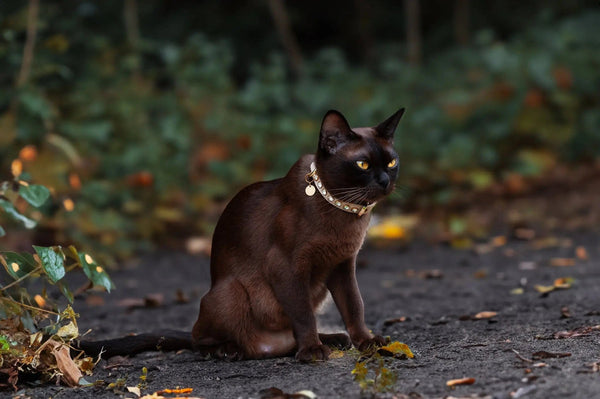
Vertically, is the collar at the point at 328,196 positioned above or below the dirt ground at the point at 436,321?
above

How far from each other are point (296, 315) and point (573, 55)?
6.99 meters

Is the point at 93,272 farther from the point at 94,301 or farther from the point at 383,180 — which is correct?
the point at 94,301

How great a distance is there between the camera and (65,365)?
10.4 ft

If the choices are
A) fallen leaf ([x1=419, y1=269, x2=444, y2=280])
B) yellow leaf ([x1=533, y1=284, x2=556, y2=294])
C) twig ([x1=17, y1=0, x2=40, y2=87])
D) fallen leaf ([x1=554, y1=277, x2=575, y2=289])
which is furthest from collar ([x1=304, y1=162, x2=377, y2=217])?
twig ([x1=17, y1=0, x2=40, y2=87])

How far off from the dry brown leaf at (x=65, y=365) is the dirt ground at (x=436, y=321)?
0.19 feet

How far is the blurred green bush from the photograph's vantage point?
7.37m

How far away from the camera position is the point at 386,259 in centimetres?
704

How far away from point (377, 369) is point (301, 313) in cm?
50

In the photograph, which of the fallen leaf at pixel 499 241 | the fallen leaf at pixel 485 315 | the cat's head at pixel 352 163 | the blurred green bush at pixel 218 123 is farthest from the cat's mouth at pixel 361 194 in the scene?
the blurred green bush at pixel 218 123

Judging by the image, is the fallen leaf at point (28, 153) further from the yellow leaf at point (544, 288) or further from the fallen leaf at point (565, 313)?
the fallen leaf at point (565, 313)

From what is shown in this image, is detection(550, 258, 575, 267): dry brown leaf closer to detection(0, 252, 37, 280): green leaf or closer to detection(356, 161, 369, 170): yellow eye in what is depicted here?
detection(356, 161, 369, 170): yellow eye

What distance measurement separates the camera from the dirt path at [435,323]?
281cm

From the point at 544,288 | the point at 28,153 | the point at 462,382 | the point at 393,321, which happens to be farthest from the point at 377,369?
the point at 28,153

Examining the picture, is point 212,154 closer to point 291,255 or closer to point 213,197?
point 213,197
